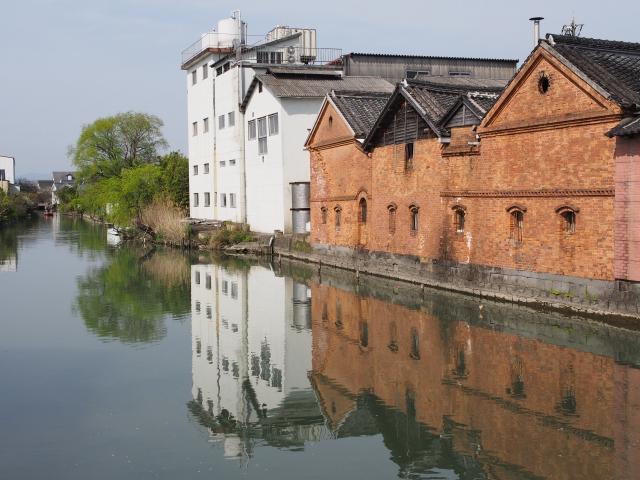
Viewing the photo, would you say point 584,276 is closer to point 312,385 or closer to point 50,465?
point 312,385

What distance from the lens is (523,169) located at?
1834cm

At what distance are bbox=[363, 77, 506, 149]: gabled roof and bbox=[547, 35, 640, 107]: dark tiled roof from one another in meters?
3.12

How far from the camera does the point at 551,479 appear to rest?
8.14 m

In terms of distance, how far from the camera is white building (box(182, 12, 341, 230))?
127 feet

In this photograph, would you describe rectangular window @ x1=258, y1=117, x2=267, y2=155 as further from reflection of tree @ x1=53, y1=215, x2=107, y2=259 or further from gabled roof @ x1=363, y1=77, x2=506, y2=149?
gabled roof @ x1=363, y1=77, x2=506, y2=149

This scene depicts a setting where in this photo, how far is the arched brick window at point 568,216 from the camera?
16.9 meters

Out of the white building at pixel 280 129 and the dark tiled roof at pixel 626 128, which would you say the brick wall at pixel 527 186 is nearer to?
the dark tiled roof at pixel 626 128

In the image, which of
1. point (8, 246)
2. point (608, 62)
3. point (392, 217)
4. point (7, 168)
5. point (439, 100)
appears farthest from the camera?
point (7, 168)

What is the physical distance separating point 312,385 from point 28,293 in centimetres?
1413

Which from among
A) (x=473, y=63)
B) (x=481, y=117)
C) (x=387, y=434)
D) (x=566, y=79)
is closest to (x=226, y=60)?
(x=473, y=63)

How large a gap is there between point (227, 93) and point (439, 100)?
1922 cm

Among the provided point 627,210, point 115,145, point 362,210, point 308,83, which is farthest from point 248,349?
point 115,145

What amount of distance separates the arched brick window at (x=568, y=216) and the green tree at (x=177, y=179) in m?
37.1

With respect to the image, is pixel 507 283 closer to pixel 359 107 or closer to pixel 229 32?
pixel 359 107
